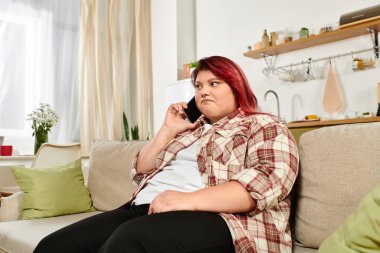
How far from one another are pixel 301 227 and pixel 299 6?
104 inches

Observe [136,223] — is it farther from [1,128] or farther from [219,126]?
[1,128]

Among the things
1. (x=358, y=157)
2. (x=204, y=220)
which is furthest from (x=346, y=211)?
(x=204, y=220)

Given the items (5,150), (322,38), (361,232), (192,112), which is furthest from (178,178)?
(5,150)

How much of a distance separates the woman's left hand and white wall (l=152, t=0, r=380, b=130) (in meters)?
2.36

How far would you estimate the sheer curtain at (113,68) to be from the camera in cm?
413

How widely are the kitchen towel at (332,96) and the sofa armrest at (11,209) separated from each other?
242 centimetres

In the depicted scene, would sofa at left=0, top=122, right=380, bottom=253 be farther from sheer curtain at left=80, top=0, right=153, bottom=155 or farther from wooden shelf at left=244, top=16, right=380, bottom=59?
sheer curtain at left=80, top=0, right=153, bottom=155

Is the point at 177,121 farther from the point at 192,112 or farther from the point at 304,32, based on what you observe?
the point at 304,32

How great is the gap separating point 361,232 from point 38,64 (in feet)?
12.3

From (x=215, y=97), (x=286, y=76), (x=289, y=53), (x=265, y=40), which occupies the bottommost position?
(x=215, y=97)

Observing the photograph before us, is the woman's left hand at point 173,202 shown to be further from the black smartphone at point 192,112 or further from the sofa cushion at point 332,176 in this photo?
the black smartphone at point 192,112

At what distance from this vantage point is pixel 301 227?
1.39m

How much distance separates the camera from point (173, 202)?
1.19 m

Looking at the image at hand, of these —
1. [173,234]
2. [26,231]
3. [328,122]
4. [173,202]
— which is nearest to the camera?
[173,234]
